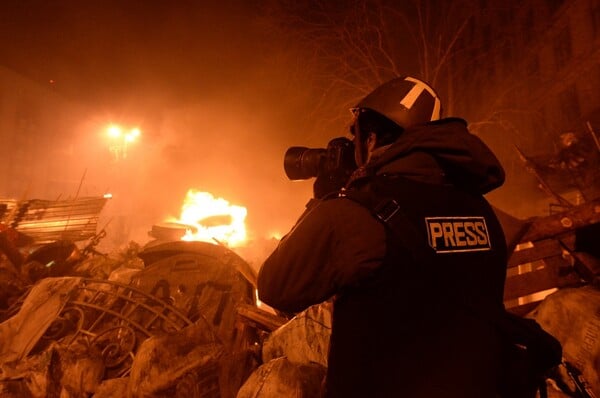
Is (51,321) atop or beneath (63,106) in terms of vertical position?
beneath

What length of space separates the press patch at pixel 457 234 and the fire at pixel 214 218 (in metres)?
14.2

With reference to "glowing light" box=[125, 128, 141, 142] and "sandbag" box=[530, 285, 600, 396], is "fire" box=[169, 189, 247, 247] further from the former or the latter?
"glowing light" box=[125, 128, 141, 142]

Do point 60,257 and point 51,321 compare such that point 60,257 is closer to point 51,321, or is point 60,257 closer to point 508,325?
point 51,321

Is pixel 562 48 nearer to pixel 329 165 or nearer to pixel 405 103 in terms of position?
pixel 405 103

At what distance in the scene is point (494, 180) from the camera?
131cm

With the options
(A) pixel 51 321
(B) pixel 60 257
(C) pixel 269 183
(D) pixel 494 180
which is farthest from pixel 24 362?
(C) pixel 269 183

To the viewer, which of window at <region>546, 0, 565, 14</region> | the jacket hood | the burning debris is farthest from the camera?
window at <region>546, 0, 565, 14</region>

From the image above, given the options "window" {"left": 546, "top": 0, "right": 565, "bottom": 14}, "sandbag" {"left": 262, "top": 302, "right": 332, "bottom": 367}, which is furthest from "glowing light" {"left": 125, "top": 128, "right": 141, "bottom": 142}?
"sandbag" {"left": 262, "top": 302, "right": 332, "bottom": 367}

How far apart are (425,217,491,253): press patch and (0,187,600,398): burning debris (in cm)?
174

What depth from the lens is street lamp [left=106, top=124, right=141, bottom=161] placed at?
30812 mm

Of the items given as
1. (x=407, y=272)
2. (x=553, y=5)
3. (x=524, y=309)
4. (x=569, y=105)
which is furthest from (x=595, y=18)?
(x=407, y=272)

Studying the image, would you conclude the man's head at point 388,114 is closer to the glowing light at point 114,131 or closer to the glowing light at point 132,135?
the glowing light at point 132,135

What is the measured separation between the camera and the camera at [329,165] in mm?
1523

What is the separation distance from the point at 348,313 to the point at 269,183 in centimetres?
2804
